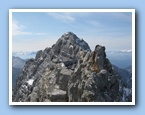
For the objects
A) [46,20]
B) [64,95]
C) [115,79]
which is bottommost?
[64,95]

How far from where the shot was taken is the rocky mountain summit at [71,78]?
2.83m

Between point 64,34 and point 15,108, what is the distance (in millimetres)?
1062

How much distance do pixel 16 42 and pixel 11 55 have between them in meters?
0.17

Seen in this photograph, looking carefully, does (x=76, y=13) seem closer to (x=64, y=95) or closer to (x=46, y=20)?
(x=46, y=20)

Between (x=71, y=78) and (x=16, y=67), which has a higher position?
(x=16, y=67)

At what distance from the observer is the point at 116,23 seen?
2898mm

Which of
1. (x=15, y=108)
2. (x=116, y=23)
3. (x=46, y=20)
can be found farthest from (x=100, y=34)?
(x=15, y=108)

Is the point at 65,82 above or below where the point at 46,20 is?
below

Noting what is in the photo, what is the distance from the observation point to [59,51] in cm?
288

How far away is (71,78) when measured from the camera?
9.36 feet

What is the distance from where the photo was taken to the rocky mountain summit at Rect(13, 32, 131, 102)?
111 inches

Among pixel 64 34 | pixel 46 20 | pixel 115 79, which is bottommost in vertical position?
pixel 115 79
